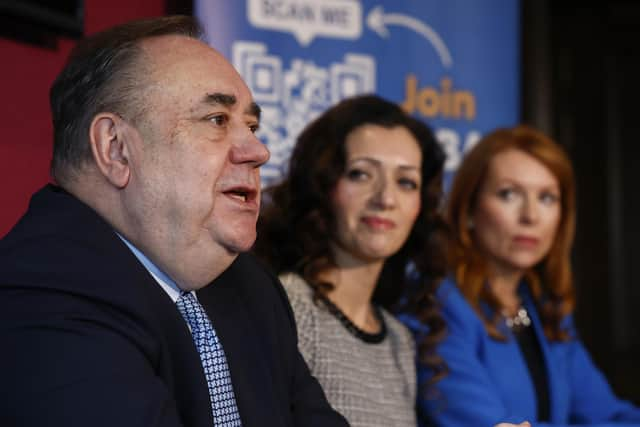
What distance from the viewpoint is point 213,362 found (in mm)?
1367

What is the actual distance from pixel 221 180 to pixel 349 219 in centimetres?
90

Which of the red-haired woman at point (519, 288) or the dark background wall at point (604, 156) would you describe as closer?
the red-haired woman at point (519, 288)

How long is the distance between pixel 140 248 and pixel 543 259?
1.86 m

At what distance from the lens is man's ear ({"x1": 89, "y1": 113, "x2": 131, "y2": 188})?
4.20 ft

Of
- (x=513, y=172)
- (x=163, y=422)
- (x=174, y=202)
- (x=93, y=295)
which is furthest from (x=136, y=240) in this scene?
(x=513, y=172)

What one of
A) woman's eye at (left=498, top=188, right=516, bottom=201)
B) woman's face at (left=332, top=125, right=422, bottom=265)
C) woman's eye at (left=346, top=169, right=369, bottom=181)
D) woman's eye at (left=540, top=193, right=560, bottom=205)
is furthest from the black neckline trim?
woman's eye at (left=540, top=193, right=560, bottom=205)

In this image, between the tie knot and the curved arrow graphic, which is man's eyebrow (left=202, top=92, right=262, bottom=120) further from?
the curved arrow graphic

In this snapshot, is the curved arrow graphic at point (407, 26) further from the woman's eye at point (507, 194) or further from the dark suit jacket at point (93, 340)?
the dark suit jacket at point (93, 340)

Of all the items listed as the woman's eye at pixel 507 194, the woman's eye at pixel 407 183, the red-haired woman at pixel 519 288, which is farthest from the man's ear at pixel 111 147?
the woman's eye at pixel 507 194

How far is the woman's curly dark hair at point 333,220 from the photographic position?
222 centimetres

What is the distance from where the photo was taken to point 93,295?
1106mm

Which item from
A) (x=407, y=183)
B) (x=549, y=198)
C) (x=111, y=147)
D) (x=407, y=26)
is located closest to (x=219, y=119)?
(x=111, y=147)

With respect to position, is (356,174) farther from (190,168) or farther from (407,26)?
(407,26)

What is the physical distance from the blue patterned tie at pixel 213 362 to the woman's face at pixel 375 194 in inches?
32.5
